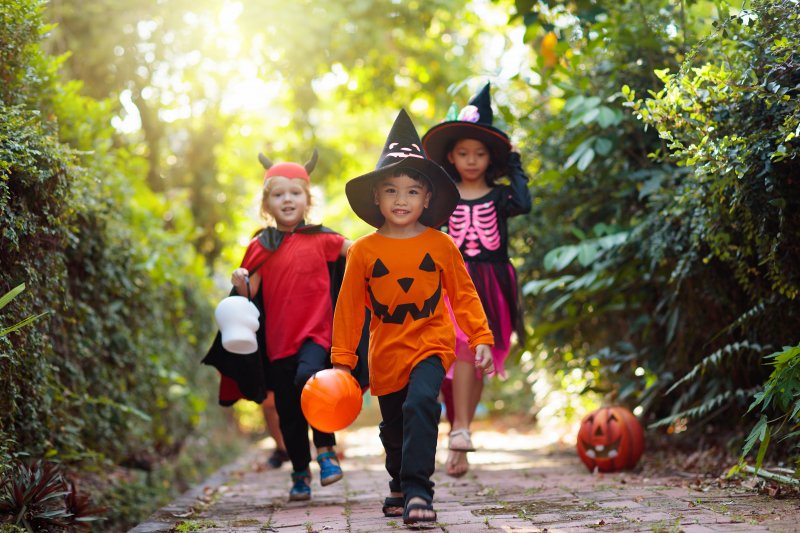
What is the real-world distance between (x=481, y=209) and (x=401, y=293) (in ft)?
5.71

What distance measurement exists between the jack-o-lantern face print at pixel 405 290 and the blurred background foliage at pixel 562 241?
4.71 feet

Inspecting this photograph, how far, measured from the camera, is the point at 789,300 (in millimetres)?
4379

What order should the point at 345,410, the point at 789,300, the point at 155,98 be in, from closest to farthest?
the point at 345,410 → the point at 789,300 → the point at 155,98

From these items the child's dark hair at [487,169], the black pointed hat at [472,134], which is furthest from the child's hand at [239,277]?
the child's dark hair at [487,169]

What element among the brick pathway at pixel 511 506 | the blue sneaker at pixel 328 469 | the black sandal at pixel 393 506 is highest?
the blue sneaker at pixel 328 469

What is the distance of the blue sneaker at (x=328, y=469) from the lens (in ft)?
14.1

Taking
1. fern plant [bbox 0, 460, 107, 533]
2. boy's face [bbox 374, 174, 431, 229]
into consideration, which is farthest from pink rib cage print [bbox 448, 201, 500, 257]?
fern plant [bbox 0, 460, 107, 533]

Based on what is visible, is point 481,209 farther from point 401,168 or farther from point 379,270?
point 379,270

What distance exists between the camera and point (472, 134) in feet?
17.8

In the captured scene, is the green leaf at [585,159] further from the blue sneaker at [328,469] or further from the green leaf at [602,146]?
the blue sneaker at [328,469]

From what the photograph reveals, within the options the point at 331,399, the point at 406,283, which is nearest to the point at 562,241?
the point at 406,283

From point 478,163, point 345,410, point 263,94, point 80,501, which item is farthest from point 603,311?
point 263,94

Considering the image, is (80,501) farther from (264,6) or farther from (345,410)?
(264,6)

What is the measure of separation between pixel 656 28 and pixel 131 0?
25.1 ft
